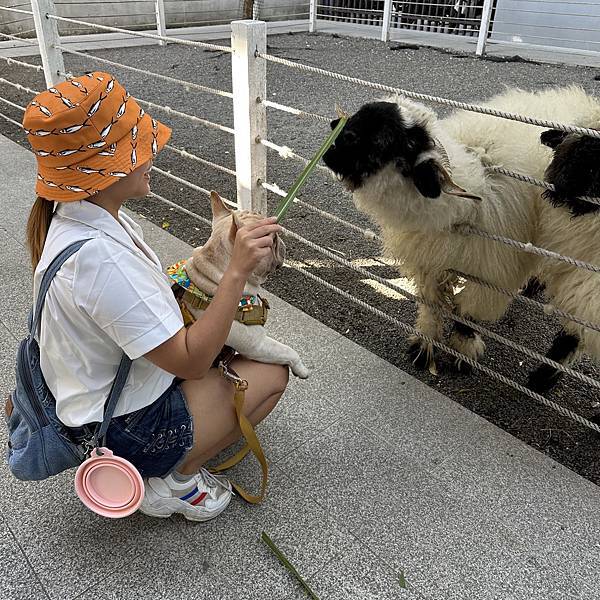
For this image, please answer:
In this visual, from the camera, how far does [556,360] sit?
2.88m

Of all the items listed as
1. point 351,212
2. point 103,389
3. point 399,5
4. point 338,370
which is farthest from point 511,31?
point 103,389

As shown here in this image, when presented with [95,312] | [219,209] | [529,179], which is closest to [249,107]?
[219,209]

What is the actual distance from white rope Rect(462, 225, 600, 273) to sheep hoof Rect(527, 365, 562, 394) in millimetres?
743

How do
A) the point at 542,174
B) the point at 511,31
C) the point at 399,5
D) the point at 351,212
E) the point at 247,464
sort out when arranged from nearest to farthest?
the point at 247,464 < the point at 542,174 < the point at 351,212 < the point at 511,31 < the point at 399,5

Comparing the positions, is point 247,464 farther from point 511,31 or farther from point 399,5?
point 399,5

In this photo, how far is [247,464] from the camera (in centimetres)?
227

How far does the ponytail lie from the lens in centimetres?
160

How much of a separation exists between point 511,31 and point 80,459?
1404 centimetres

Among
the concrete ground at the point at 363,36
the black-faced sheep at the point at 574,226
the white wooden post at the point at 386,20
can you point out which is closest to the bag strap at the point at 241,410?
the black-faced sheep at the point at 574,226

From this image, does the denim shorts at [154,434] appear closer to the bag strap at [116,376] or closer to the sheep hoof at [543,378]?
the bag strap at [116,376]

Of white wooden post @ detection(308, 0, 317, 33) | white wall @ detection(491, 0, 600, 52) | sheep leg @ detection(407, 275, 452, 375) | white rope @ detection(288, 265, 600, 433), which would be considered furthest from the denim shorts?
white wooden post @ detection(308, 0, 317, 33)

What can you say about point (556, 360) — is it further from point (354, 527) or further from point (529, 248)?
point (354, 527)

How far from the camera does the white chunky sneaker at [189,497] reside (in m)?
1.89

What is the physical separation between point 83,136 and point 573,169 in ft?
5.68
